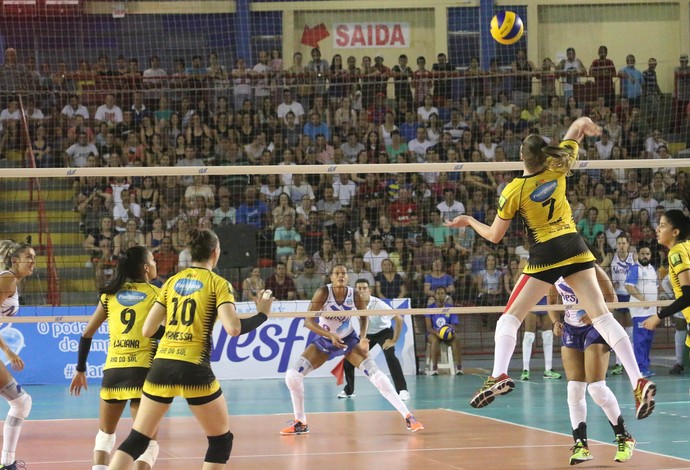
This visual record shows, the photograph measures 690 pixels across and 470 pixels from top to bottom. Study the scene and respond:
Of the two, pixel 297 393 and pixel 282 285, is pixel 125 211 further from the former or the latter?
pixel 297 393

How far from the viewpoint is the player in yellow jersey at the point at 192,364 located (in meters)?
5.80

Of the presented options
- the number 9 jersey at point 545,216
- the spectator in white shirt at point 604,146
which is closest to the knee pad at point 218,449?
the number 9 jersey at point 545,216

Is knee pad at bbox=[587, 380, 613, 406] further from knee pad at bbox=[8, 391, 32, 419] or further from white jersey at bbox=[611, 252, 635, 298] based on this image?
white jersey at bbox=[611, 252, 635, 298]

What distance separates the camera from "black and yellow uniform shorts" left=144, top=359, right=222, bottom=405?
5.80 m

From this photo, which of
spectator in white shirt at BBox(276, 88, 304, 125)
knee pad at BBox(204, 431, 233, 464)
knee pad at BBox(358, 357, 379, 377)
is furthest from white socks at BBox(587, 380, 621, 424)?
spectator in white shirt at BBox(276, 88, 304, 125)

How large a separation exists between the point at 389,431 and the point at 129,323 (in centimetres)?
452

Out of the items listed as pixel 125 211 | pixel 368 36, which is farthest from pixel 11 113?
pixel 368 36

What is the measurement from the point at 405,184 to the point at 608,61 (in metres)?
6.06

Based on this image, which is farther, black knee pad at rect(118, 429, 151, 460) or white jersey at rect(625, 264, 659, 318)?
white jersey at rect(625, 264, 659, 318)

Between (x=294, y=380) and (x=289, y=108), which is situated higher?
(x=289, y=108)

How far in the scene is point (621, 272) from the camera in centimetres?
1612

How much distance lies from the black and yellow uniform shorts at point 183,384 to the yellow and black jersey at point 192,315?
6 centimetres

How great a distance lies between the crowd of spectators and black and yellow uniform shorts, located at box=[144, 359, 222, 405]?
30.3 ft

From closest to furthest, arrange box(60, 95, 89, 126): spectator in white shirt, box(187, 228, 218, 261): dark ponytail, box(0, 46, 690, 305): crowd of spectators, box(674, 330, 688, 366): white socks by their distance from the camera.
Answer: box(187, 228, 218, 261): dark ponytail, box(674, 330, 688, 366): white socks, box(0, 46, 690, 305): crowd of spectators, box(60, 95, 89, 126): spectator in white shirt
